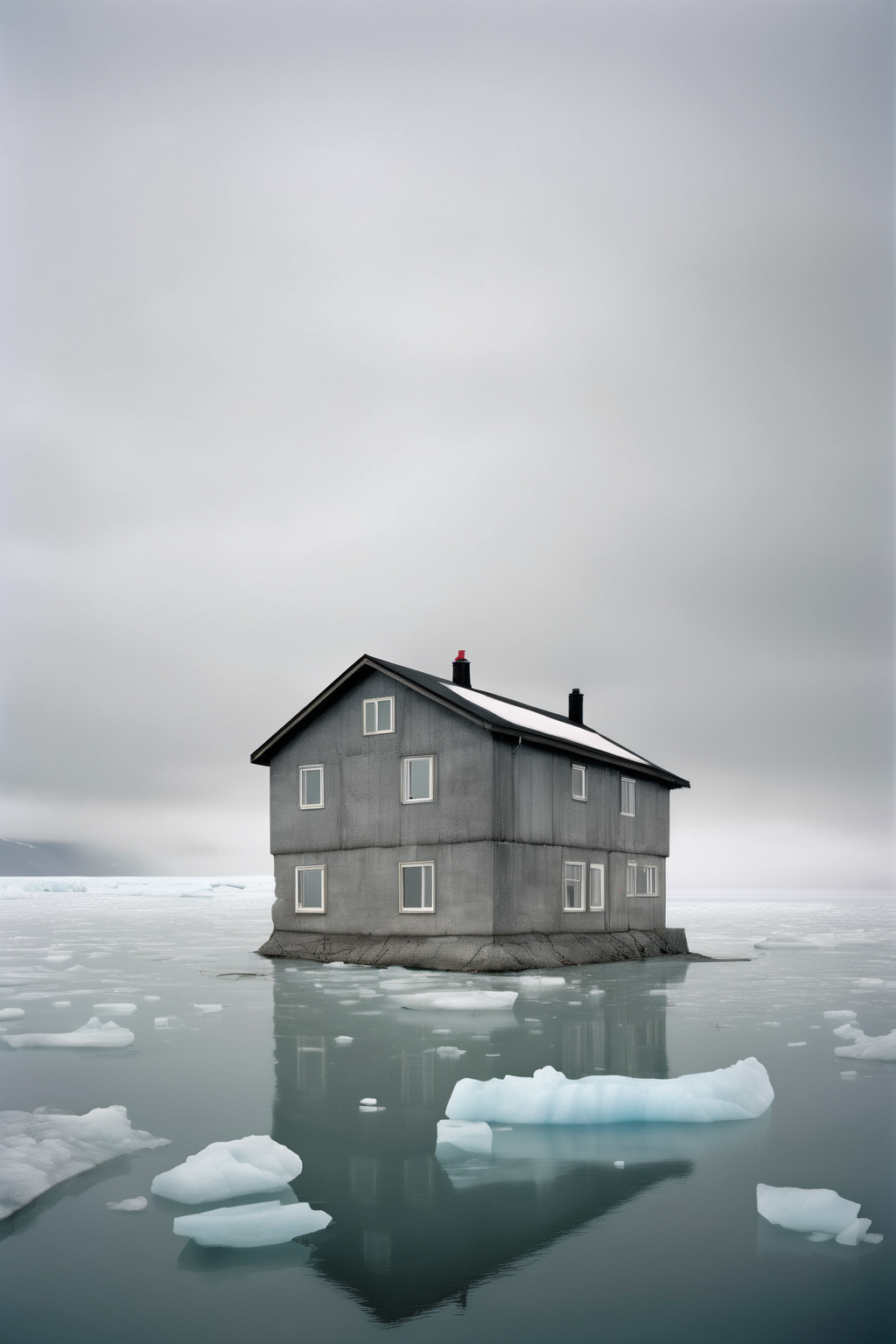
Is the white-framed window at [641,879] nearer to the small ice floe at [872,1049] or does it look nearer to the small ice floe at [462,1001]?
the small ice floe at [462,1001]

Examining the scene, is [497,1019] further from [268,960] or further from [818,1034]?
[268,960]

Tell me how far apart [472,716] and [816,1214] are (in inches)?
730

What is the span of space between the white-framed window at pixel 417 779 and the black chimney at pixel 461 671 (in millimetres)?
5383

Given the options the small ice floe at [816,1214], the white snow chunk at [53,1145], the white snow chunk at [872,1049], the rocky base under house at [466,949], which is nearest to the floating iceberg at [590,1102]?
the small ice floe at [816,1214]

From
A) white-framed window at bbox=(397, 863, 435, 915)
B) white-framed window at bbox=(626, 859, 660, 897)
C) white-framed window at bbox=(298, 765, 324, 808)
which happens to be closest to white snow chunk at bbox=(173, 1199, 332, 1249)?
white-framed window at bbox=(397, 863, 435, 915)

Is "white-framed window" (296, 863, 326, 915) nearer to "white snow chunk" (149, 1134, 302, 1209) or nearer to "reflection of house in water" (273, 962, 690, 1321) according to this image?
"reflection of house in water" (273, 962, 690, 1321)

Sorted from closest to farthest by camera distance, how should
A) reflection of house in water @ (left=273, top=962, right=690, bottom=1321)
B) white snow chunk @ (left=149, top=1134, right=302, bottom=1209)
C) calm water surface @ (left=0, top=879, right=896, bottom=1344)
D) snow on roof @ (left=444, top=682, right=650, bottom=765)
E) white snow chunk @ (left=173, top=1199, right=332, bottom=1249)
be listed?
calm water surface @ (left=0, top=879, right=896, bottom=1344) → reflection of house in water @ (left=273, top=962, right=690, bottom=1321) → white snow chunk @ (left=173, top=1199, right=332, bottom=1249) → white snow chunk @ (left=149, top=1134, right=302, bottom=1209) → snow on roof @ (left=444, top=682, right=650, bottom=765)

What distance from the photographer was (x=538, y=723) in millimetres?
30391

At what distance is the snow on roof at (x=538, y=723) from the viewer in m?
27.9

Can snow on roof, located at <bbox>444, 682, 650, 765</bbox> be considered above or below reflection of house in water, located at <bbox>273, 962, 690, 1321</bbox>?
above

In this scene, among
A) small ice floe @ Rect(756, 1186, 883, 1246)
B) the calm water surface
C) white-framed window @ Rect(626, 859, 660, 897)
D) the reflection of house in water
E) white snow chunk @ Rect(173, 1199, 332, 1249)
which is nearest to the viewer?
the calm water surface

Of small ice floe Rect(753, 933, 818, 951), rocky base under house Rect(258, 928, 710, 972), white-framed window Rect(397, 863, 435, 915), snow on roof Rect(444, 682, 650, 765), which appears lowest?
small ice floe Rect(753, 933, 818, 951)

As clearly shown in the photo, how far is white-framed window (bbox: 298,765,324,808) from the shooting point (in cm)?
2906

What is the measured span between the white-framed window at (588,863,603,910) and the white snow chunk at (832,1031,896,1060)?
54.0 ft
